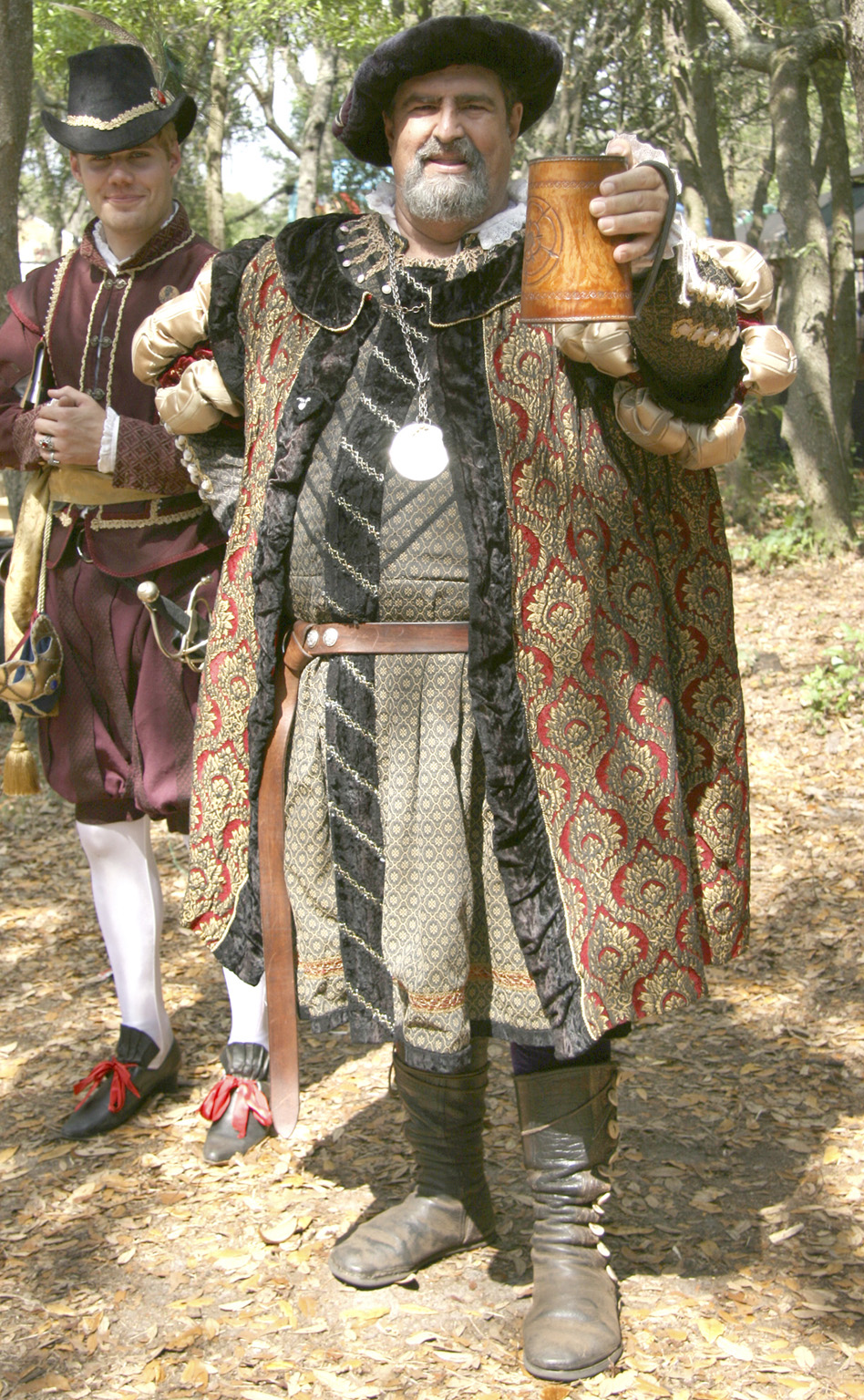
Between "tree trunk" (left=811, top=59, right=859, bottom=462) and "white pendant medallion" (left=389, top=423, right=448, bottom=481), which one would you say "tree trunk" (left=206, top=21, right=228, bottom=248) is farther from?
"white pendant medallion" (left=389, top=423, right=448, bottom=481)

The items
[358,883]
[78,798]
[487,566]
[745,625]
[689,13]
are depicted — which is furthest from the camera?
[689,13]

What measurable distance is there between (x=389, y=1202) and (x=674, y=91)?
11715mm

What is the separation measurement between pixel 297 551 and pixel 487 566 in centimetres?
40

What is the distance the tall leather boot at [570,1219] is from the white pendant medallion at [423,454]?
1099mm

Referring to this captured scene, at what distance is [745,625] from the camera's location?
8312mm

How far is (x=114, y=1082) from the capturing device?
11.2 feet

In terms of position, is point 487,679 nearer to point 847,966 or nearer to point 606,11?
point 847,966

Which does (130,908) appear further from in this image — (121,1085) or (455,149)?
(455,149)

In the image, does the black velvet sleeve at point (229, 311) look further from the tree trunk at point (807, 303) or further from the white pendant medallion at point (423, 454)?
the tree trunk at point (807, 303)

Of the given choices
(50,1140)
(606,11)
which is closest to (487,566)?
(50,1140)

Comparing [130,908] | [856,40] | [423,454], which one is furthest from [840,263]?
[423,454]

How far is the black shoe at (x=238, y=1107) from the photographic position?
3232mm

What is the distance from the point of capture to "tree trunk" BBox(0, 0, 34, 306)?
5.18 metres

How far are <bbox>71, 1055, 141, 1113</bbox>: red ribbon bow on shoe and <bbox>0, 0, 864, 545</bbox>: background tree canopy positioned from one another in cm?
219
